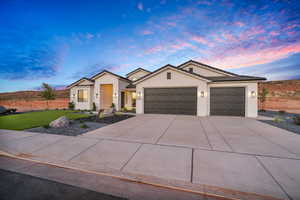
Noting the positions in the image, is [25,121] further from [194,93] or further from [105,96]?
[194,93]

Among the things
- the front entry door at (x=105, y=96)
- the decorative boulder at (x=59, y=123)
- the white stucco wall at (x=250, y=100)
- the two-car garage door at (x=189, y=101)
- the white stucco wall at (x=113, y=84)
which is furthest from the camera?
the front entry door at (x=105, y=96)

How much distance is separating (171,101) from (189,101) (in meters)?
1.69

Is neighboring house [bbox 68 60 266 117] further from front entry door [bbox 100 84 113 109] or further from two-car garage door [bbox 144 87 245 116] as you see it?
front entry door [bbox 100 84 113 109]

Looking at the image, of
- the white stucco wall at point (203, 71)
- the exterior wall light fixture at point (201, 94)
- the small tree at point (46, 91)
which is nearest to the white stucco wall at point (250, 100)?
the exterior wall light fixture at point (201, 94)

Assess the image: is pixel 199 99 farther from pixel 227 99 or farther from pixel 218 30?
pixel 218 30

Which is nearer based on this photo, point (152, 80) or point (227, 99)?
point (227, 99)

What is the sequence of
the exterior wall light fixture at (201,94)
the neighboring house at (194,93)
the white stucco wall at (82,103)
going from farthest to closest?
the white stucco wall at (82,103) < the exterior wall light fixture at (201,94) < the neighboring house at (194,93)

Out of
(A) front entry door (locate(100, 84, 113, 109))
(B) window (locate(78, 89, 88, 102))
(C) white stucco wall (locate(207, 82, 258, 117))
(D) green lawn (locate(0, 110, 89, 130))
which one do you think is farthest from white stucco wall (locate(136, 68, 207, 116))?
(B) window (locate(78, 89, 88, 102))

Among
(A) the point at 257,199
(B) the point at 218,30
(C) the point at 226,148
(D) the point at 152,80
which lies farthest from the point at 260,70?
(A) the point at 257,199

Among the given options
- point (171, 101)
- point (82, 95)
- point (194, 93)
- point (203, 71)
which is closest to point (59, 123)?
point (171, 101)

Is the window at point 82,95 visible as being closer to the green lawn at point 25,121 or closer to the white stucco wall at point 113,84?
the white stucco wall at point 113,84

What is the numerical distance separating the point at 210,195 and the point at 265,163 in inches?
81.9

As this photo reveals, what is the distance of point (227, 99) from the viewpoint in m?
10.0

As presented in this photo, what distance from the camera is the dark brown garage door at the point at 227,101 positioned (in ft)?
32.2
